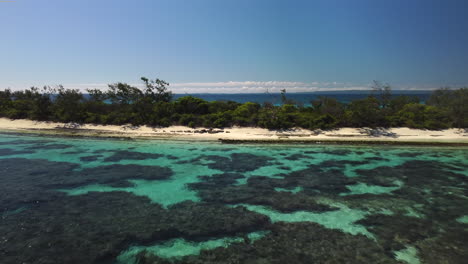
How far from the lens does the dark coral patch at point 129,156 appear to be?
18.8m

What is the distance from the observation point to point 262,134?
27.6 meters

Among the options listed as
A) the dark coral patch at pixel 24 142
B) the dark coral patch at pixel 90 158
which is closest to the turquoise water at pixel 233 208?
the dark coral patch at pixel 90 158

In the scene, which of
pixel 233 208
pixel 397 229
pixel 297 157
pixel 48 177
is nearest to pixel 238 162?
pixel 297 157

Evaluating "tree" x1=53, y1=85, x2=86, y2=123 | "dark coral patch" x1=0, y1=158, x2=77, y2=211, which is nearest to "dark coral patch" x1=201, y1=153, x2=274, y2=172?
"dark coral patch" x1=0, y1=158, x2=77, y2=211

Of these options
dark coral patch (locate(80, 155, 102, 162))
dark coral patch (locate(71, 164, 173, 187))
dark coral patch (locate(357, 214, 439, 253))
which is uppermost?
dark coral patch (locate(80, 155, 102, 162))

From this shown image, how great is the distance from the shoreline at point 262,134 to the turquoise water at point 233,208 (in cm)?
518

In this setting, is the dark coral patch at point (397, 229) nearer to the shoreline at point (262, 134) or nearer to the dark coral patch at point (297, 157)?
the dark coral patch at point (297, 157)

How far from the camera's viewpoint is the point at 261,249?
744 cm

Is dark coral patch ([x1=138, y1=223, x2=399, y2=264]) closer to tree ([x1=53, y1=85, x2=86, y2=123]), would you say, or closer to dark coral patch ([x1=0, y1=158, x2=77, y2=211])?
dark coral patch ([x1=0, y1=158, x2=77, y2=211])

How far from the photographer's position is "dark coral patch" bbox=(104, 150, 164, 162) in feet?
61.7

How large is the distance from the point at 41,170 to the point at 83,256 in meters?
11.8

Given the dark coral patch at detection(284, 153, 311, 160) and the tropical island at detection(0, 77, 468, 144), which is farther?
the tropical island at detection(0, 77, 468, 144)

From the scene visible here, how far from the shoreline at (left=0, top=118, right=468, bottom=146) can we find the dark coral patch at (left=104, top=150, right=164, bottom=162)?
6.28m

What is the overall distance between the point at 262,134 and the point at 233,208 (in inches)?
703
